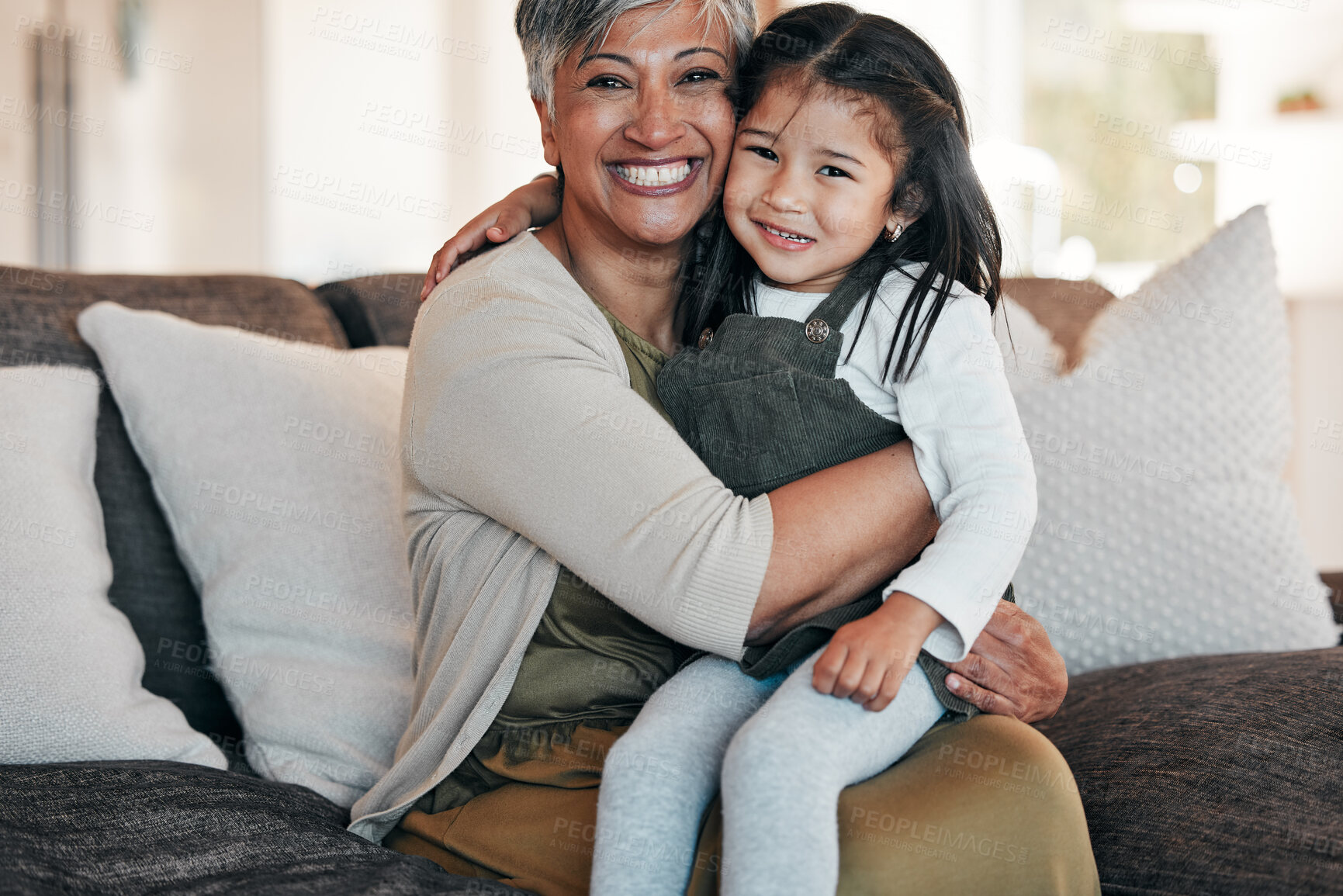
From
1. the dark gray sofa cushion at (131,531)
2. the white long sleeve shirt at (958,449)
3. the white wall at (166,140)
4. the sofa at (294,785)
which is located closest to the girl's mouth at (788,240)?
the white long sleeve shirt at (958,449)

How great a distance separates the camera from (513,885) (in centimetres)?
112

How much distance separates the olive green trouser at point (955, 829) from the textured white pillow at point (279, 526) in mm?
425

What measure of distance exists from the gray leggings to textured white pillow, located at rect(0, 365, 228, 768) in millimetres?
630

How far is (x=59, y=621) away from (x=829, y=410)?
35.7 inches

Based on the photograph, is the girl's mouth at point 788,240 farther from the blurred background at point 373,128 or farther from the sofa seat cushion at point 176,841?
the blurred background at point 373,128

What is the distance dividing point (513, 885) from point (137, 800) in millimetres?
401

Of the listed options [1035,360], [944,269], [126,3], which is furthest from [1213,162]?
[126,3]

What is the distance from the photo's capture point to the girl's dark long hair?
1.26 metres

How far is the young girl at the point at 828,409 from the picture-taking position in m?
0.96

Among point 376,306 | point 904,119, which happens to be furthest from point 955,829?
point 376,306

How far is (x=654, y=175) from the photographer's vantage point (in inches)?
52.4

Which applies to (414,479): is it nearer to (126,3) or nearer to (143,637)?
(143,637)

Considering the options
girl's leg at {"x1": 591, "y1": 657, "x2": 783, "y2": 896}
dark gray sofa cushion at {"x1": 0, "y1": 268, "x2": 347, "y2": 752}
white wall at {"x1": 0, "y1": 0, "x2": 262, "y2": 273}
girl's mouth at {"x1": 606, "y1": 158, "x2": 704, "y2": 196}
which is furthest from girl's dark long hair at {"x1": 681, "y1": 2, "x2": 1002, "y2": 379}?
white wall at {"x1": 0, "y1": 0, "x2": 262, "y2": 273}

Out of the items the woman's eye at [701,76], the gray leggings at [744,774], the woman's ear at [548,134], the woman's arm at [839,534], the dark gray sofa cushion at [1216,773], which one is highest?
the woman's eye at [701,76]
